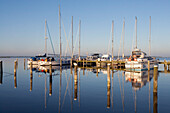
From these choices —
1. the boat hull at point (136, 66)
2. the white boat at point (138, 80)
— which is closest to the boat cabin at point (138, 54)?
the boat hull at point (136, 66)

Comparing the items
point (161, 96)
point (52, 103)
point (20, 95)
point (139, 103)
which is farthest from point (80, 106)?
point (161, 96)

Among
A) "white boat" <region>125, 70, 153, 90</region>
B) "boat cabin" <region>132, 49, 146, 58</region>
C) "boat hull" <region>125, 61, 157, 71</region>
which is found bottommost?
"white boat" <region>125, 70, 153, 90</region>

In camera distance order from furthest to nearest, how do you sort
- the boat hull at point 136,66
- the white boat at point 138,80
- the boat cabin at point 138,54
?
1. the boat cabin at point 138,54
2. the boat hull at point 136,66
3. the white boat at point 138,80

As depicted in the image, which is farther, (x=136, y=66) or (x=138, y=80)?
(x=136, y=66)

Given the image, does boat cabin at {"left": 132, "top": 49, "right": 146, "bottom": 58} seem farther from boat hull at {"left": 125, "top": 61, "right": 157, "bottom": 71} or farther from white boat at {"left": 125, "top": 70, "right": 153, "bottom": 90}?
white boat at {"left": 125, "top": 70, "right": 153, "bottom": 90}

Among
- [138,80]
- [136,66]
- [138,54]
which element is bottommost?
[138,80]

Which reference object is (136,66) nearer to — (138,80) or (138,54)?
(138,54)

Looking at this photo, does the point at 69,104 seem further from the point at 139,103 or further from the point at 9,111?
the point at 139,103

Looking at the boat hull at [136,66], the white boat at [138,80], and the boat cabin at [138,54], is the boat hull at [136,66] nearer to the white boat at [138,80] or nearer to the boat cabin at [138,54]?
the boat cabin at [138,54]

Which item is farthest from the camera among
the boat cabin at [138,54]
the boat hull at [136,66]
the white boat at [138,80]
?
the boat cabin at [138,54]

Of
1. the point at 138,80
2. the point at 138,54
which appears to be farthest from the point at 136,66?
the point at 138,80

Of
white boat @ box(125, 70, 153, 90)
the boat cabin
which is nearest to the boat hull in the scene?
the boat cabin

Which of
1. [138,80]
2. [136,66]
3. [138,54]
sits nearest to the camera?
[138,80]

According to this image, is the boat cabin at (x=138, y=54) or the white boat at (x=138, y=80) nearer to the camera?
the white boat at (x=138, y=80)
